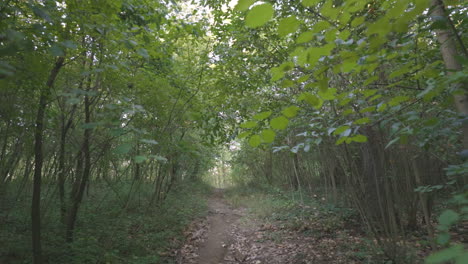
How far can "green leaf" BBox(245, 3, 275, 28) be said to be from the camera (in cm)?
77

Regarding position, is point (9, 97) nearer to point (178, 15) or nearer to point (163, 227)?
point (178, 15)

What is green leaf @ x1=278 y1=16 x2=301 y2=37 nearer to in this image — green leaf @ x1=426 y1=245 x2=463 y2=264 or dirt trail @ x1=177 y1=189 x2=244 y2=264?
green leaf @ x1=426 y1=245 x2=463 y2=264

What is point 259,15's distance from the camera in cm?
79

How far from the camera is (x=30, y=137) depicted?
3.86m

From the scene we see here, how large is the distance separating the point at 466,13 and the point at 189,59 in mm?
3541

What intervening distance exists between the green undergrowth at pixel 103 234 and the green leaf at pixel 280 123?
9.54 ft

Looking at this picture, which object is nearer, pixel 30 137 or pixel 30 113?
pixel 30 113

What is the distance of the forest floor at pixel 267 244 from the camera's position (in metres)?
4.31

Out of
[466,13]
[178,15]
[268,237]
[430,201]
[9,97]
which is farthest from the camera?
[268,237]

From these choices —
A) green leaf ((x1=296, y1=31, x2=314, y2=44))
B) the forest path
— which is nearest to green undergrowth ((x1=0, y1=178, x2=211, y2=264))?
the forest path

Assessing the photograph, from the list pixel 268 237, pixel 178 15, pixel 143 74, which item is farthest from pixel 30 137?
pixel 268 237

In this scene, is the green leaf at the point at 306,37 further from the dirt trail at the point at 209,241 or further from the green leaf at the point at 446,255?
the dirt trail at the point at 209,241

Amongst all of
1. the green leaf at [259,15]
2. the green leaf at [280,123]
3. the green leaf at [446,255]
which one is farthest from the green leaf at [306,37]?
the green leaf at [446,255]

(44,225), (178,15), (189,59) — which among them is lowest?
(44,225)
